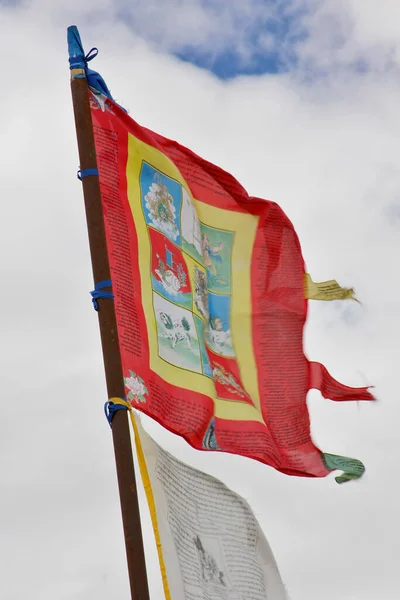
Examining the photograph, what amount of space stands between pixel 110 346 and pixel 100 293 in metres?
0.45

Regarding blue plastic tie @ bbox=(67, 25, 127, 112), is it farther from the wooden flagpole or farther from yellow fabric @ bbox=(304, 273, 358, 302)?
yellow fabric @ bbox=(304, 273, 358, 302)

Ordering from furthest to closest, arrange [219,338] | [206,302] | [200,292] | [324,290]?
[324,290]
[219,338]
[206,302]
[200,292]

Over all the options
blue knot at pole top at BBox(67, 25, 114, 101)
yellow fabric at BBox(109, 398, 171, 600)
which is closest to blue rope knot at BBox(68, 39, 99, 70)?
blue knot at pole top at BBox(67, 25, 114, 101)

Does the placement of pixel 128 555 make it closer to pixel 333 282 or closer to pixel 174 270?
pixel 174 270

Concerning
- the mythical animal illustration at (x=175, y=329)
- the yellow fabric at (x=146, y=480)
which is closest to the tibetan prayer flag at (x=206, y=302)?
the mythical animal illustration at (x=175, y=329)

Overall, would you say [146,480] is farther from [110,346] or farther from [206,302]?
[206,302]

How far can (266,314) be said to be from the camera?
501 inches

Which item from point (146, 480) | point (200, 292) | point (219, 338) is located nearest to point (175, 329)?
point (200, 292)

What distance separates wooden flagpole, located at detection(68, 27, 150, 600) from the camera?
9.01 meters

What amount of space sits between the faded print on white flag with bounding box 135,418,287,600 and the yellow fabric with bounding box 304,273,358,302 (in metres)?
3.00

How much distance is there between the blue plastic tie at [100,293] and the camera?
9.84m

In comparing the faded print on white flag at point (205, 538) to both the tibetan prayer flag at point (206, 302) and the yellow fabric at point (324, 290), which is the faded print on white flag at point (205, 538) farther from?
the yellow fabric at point (324, 290)

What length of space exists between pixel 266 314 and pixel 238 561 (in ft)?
9.65

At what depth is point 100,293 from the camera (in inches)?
387
